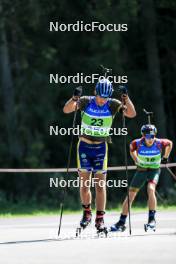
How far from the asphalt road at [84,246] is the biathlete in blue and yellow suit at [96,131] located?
23.8 inches

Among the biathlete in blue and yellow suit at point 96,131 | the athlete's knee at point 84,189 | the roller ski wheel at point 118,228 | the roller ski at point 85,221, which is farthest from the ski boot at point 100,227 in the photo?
the roller ski wheel at point 118,228

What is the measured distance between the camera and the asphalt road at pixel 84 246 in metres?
10.0

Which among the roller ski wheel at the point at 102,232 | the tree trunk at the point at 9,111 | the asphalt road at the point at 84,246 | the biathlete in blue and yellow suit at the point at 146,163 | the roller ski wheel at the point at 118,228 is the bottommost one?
the asphalt road at the point at 84,246

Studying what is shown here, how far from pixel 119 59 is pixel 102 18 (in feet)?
8.86

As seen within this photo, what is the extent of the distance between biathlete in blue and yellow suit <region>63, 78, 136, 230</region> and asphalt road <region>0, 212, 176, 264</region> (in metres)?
0.61

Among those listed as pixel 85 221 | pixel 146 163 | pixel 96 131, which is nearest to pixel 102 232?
pixel 85 221

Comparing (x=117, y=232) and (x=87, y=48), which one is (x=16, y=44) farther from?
(x=117, y=232)

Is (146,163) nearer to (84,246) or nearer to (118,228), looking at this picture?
(118,228)

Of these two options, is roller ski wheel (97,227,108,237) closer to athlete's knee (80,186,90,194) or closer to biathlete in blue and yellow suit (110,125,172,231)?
athlete's knee (80,186,90,194)

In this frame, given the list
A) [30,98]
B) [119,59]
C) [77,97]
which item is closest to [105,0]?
[119,59]

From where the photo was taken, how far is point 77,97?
498 inches

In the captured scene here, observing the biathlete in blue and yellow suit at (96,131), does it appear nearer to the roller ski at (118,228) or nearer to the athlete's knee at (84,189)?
the athlete's knee at (84,189)

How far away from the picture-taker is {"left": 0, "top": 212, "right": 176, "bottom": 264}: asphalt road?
32.8ft

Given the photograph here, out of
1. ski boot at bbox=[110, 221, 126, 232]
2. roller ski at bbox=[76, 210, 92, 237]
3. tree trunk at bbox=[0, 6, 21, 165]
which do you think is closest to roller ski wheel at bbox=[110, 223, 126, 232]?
ski boot at bbox=[110, 221, 126, 232]
